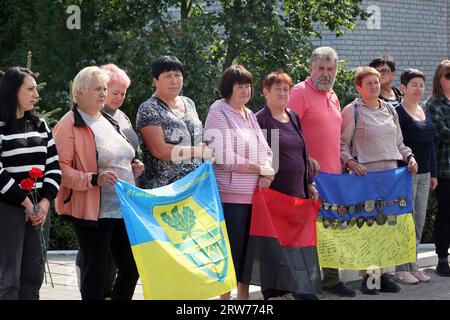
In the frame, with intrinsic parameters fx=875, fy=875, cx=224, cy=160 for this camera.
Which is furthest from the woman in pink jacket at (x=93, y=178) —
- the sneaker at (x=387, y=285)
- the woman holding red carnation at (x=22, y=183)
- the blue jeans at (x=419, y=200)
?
the blue jeans at (x=419, y=200)

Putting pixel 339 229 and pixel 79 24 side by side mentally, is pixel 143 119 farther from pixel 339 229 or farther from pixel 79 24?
pixel 79 24

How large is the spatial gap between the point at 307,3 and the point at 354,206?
18.3ft

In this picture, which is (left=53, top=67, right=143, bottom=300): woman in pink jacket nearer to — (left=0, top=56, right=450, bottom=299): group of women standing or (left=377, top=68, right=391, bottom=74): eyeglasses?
(left=0, top=56, right=450, bottom=299): group of women standing

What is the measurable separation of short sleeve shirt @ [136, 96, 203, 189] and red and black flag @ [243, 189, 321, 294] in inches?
29.3

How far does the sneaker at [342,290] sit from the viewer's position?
7852 millimetres

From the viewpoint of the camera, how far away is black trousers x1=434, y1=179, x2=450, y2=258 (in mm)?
8969

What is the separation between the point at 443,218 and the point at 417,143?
0.96 meters

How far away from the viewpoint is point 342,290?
789 cm

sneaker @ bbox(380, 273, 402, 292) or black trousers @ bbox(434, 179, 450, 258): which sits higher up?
black trousers @ bbox(434, 179, 450, 258)

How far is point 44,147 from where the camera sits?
19.5 feet

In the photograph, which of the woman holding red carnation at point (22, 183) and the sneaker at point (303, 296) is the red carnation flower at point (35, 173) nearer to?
the woman holding red carnation at point (22, 183)
